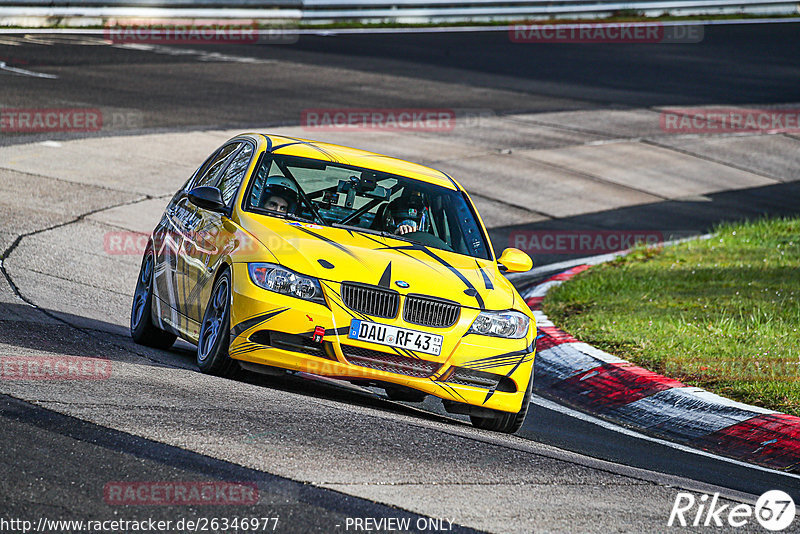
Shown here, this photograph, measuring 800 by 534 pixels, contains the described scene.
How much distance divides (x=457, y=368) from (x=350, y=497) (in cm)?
211

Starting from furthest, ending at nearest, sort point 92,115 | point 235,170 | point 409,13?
1. point 409,13
2. point 92,115
3. point 235,170

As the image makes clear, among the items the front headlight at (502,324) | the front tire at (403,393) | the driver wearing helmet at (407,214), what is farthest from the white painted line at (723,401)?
the driver wearing helmet at (407,214)

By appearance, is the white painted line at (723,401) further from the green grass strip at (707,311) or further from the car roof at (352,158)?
the car roof at (352,158)

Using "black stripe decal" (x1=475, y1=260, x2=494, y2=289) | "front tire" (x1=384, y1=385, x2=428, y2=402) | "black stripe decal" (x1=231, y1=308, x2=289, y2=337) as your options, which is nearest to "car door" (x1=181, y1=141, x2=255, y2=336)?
"black stripe decal" (x1=231, y1=308, x2=289, y2=337)

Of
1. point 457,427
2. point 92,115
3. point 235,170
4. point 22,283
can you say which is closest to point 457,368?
point 457,427

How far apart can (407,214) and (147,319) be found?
2.07 m

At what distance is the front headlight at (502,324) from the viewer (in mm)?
7363

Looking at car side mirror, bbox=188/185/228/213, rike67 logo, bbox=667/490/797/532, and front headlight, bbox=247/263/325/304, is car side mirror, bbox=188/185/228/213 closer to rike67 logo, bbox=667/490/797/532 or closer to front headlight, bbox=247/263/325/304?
front headlight, bbox=247/263/325/304

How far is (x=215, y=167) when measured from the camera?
9188 millimetres

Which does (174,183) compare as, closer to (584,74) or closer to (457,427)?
(457,427)

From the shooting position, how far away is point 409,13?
117 feet

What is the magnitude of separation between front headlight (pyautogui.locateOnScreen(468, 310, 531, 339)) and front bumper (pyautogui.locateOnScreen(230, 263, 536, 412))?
5cm

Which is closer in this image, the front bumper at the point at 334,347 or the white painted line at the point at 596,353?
the front bumper at the point at 334,347

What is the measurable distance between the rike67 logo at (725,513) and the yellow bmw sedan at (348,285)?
172cm
